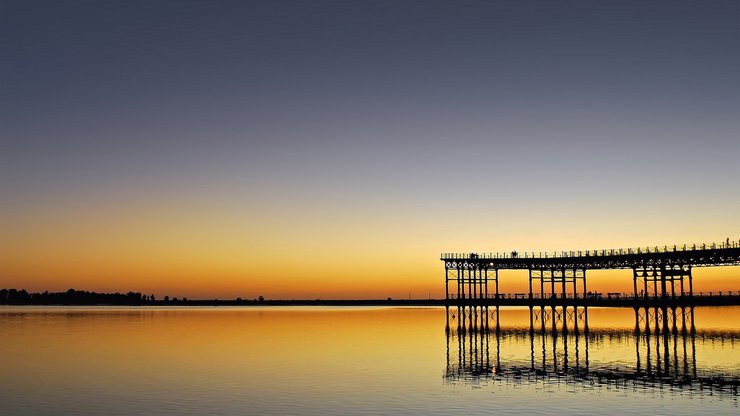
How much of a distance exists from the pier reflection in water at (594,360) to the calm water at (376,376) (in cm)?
13

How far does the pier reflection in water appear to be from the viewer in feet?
160

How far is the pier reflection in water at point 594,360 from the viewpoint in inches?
1914

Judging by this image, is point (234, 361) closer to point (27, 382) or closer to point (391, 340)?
point (27, 382)

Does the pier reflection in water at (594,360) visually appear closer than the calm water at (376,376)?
No

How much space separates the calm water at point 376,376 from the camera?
4041cm

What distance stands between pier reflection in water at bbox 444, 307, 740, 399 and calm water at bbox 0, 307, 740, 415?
5.3 inches

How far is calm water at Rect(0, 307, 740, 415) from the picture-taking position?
40.4 metres

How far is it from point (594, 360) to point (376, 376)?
66.0ft

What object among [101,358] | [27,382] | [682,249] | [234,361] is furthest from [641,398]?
[682,249]

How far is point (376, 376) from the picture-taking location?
52375 millimetres

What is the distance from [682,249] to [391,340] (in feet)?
126

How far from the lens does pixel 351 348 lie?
2977 inches

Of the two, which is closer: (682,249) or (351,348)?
(351,348)

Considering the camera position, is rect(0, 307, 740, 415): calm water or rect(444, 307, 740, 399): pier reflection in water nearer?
rect(0, 307, 740, 415): calm water
